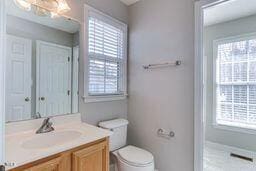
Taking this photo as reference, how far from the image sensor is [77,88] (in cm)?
179

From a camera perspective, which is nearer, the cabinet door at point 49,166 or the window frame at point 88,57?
the cabinet door at point 49,166

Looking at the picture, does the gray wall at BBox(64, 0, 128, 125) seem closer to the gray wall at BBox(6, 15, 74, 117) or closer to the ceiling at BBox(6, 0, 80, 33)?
the ceiling at BBox(6, 0, 80, 33)

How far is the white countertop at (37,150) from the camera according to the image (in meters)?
0.92

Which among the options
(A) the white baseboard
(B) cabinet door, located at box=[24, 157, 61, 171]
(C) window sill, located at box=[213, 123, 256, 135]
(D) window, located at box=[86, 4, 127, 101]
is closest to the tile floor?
(A) the white baseboard

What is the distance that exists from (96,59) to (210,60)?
2.37 meters

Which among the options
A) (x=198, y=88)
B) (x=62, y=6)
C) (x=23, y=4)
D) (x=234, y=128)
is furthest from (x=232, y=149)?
(x=23, y=4)

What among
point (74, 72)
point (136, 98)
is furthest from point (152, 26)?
point (74, 72)

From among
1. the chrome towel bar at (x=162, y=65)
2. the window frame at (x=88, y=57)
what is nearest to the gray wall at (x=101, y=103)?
the window frame at (x=88, y=57)

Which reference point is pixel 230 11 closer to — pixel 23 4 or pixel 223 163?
pixel 223 163

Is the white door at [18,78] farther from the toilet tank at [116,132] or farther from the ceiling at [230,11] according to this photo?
the ceiling at [230,11]

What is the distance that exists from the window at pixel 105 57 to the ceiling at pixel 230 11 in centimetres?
140

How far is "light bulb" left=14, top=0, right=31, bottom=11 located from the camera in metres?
1.37

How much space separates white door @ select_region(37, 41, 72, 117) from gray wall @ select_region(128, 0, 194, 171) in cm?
102

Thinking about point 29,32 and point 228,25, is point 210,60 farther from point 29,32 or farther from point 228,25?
point 29,32
